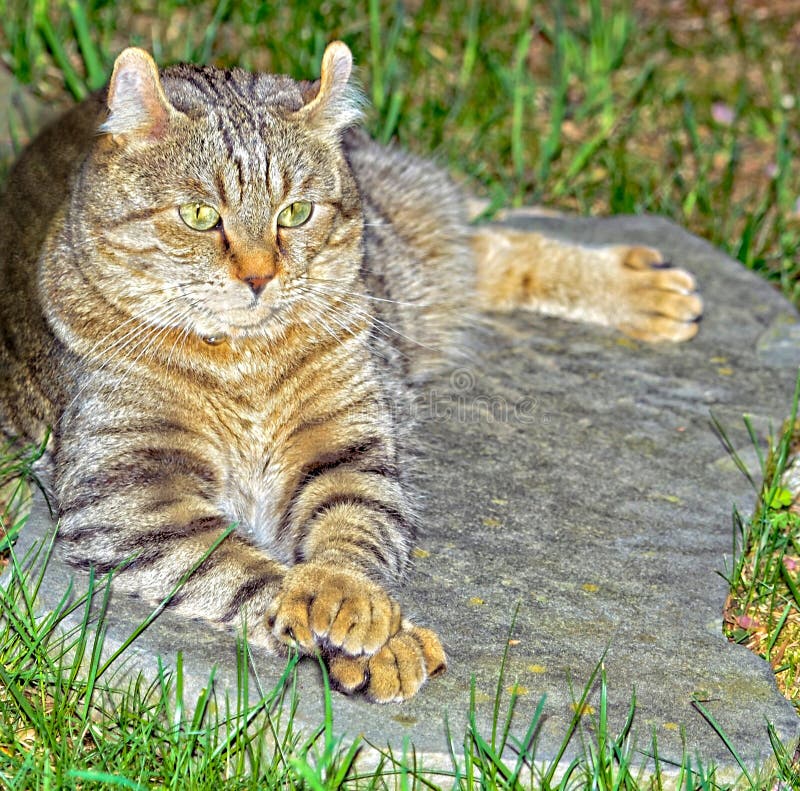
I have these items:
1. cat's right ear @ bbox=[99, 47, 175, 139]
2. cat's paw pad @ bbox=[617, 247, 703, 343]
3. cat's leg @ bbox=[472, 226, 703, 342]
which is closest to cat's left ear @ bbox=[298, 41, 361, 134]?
cat's right ear @ bbox=[99, 47, 175, 139]

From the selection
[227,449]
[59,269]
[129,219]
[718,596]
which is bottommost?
[718,596]

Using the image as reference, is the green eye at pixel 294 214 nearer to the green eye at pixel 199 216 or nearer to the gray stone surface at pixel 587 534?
the green eye at pixel 199 216

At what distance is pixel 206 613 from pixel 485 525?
883 mm

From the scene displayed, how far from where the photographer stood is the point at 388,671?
2.65 m

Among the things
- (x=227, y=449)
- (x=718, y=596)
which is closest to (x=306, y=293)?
(x=227, y=449)

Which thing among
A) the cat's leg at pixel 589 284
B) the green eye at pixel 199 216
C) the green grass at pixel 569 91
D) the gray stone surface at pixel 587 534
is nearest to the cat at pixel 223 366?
the green eye at pixel 199 216

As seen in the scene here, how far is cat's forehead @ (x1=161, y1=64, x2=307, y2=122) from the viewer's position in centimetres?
302

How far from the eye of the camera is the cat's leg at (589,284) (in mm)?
4387

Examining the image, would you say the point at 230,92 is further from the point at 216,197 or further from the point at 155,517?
the point at 155,517

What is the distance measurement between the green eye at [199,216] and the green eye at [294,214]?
0.17m

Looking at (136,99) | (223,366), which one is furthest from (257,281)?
(136,99)

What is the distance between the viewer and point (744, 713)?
2740 mm

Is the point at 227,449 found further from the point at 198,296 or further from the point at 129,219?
the point at 129,219

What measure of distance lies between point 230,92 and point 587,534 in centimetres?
156
